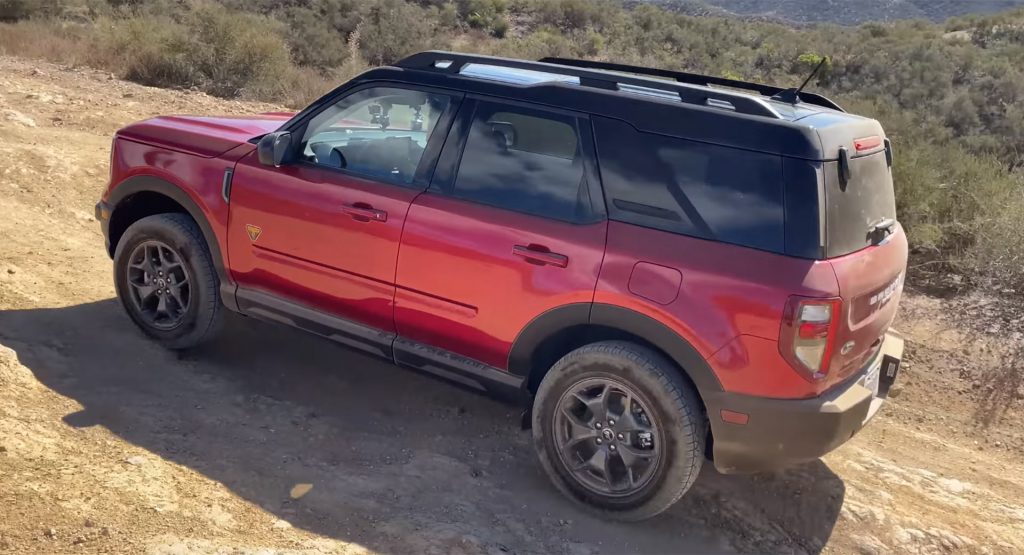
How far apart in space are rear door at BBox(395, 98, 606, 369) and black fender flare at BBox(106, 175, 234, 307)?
116cm

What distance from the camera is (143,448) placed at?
12.6 feet

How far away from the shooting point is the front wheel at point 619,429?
11.3 ft

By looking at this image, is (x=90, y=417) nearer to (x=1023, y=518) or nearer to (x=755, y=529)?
(x=755, y=529)

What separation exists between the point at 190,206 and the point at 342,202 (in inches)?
41.1

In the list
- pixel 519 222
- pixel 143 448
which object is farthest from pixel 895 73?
pixel 143 448

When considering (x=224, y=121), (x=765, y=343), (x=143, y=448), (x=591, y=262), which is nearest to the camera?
(x=765, y=343)

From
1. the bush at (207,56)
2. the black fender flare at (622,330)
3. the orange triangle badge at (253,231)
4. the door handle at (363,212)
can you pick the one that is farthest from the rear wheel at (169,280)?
the bush at (207,56)

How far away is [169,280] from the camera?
481 centimetres

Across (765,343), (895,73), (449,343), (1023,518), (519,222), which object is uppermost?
(895,73)

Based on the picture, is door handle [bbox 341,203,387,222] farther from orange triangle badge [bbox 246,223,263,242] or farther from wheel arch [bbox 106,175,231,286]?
wheel arch [bbox 106,175,231,286]

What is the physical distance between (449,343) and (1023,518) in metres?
3.04

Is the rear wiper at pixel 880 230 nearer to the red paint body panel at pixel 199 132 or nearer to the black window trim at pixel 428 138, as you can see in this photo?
the black window trim at pixel 428 138

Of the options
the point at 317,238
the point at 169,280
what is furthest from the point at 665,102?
the point at 169,280

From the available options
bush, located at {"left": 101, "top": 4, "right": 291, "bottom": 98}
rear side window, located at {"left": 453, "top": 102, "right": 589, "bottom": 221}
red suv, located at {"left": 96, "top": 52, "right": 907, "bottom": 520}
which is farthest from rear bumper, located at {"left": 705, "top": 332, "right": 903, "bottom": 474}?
bush, located at {"left": 101, "top": 4, "right": 291, "bottom": 98}
